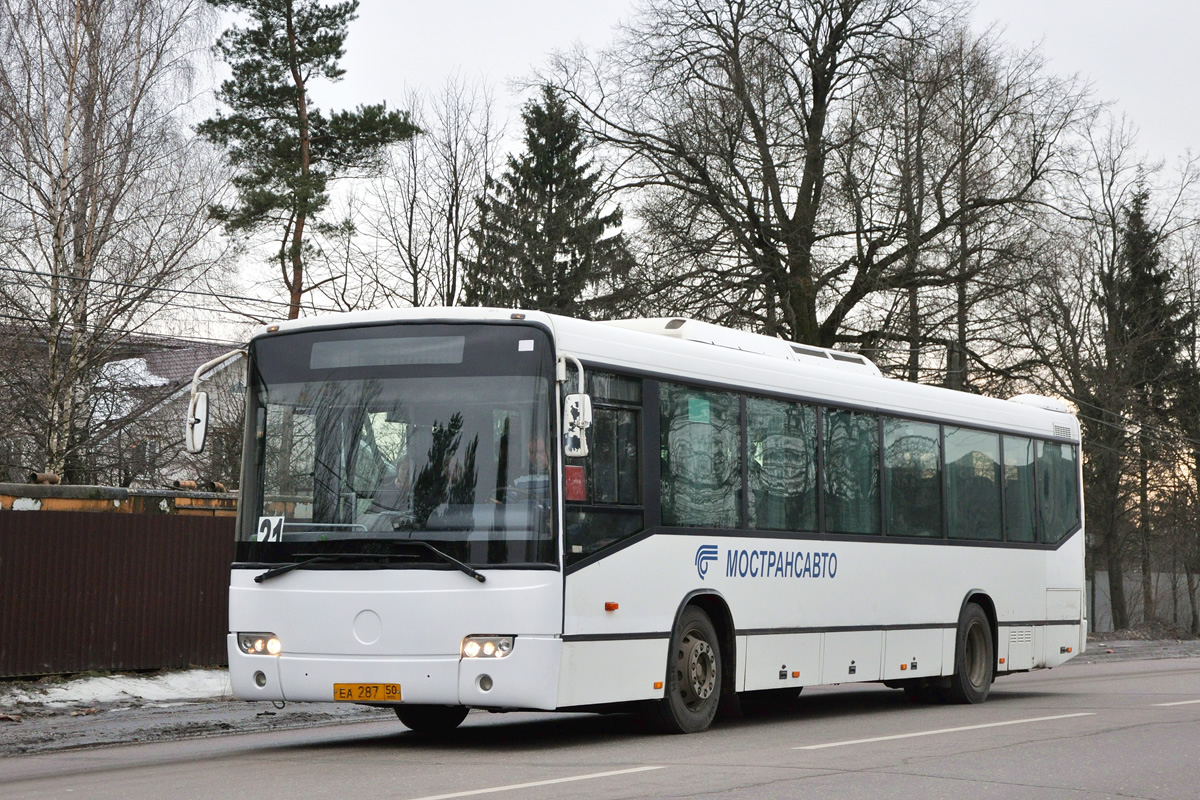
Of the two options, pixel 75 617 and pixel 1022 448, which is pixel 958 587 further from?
pixel 75 617

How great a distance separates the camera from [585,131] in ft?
103

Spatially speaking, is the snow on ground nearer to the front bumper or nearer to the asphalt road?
the asphalt road

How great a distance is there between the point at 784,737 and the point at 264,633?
398 cm

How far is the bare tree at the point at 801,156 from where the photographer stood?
2825 cm

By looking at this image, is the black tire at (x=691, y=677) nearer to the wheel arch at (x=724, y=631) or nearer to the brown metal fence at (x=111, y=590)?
the wheel arch at (x=724, y=631)

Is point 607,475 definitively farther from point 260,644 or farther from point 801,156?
point 801,156

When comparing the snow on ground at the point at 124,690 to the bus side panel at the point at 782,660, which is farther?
the snow on ground at the point at 124,690

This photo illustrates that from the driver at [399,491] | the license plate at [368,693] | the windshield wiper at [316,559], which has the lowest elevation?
the license plate at [368,693]

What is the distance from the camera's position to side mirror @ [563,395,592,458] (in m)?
10.0

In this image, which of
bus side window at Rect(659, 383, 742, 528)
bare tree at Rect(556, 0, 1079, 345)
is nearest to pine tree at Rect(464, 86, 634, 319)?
bare tree at Rect(556, 0, 1079, 345)

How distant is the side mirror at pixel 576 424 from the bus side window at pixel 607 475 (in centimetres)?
16

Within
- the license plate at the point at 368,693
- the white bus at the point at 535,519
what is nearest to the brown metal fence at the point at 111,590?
the white bus at the point at 535,519

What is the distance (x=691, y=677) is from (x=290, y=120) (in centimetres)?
2632

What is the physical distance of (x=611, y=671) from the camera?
10680mm
